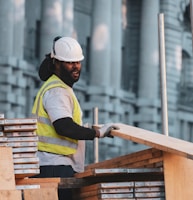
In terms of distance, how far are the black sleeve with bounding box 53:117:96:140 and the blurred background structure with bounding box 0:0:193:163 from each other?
31771 mm

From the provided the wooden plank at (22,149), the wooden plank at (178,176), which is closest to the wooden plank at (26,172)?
the wooden plank at (22,149)

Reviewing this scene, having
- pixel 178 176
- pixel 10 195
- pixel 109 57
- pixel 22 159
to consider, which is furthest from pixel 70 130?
pixel 109 57

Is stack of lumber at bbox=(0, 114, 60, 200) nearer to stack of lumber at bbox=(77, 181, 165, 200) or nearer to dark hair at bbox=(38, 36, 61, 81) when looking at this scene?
stack of lumber at bbox=(77, 181, 165, 200)

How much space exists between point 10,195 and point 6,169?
1.02 feet

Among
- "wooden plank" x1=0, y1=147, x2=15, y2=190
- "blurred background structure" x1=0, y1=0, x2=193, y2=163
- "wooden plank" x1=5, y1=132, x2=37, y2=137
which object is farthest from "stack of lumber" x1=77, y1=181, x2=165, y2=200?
"blurred background structure" x1=0, y1=0, x2=193, y2=163

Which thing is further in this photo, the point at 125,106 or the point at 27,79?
the point at 125,106

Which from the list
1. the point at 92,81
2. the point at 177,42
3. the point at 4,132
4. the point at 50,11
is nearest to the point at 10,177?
the point at 4,132

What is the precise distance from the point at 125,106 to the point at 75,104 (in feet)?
140

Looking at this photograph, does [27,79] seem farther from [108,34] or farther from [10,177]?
[10,177]

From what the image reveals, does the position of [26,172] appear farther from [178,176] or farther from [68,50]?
[68,50]

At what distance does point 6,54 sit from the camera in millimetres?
43000

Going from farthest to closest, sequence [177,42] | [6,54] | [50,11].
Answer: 1. [177,42]
2. [50,11]
3. [6,54]

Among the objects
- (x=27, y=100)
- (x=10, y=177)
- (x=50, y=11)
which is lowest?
(x=10, y=177)

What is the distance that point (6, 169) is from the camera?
928 centimetres
